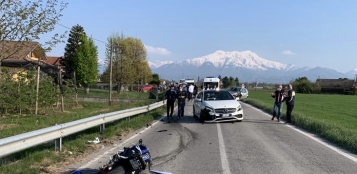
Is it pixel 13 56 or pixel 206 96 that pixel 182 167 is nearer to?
pixel 13 56

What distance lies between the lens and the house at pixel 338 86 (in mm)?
88338

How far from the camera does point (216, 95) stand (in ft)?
49.5

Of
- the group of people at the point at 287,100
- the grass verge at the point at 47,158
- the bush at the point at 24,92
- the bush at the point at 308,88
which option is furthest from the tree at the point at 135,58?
the bush at the point at 308,88

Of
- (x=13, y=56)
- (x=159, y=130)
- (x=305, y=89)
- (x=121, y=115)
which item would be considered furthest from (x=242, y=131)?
(x=305, y=89)

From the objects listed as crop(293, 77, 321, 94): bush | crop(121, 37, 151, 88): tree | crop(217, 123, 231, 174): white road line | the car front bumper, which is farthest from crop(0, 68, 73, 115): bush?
crop(293, 77, 321, 94): bush

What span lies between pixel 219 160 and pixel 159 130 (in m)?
4.93

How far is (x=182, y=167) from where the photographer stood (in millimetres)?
6465

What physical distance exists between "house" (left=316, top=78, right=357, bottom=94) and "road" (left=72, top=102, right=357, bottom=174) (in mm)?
82927

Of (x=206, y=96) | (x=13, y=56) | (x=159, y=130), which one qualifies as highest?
(x=13, y=56)

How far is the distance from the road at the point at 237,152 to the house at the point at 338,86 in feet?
272

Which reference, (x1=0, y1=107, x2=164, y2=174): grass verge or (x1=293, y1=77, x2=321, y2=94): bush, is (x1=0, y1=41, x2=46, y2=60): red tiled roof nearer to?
(x1=0, y1=107, x2=164, y2=174): grass verge

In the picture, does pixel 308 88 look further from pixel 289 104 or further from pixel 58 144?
pixel 58 144

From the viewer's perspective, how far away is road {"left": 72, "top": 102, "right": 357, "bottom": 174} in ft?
21.0

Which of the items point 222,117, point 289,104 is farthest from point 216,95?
point 289,104
